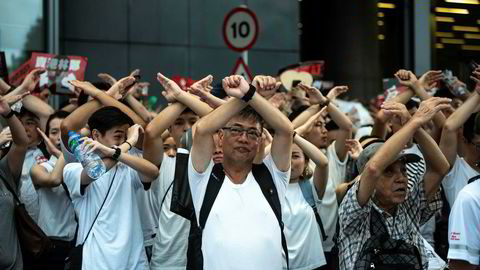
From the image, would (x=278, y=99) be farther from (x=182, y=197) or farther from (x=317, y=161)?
(x=182, y=197)

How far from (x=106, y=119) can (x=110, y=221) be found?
32.9 inches

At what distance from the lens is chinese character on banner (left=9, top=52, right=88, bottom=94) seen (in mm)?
9859

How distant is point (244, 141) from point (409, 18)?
49.2 ft

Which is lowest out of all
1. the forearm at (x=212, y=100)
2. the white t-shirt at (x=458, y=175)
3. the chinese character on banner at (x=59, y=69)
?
the white t-shirt at (x=458, y=175)

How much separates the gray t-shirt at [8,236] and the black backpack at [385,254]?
9.45ft

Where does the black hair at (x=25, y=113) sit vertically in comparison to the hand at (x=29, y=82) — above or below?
below

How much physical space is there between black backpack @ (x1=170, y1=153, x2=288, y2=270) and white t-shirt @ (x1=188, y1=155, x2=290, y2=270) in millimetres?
32

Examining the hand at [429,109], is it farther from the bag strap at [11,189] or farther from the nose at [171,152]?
the bag strap at [11,189]

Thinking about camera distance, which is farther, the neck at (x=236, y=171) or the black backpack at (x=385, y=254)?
the black backpack at (x=385, y=254)

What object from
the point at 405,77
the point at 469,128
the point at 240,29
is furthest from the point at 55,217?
the point at 240,29

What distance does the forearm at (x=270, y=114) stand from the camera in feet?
17.6

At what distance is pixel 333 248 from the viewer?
802 cm

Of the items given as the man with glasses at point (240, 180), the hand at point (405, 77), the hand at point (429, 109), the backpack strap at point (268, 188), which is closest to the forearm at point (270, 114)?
the man with glasses at point (240, 180)

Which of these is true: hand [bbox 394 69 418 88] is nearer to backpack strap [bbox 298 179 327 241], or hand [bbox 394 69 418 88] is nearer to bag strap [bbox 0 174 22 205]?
backpack strap [bbox 298 179 327 241]
